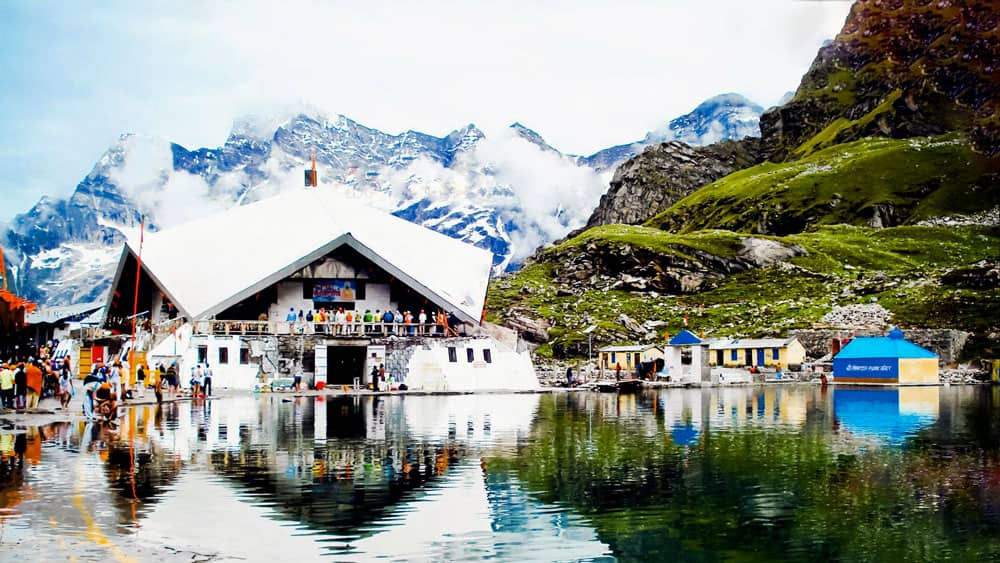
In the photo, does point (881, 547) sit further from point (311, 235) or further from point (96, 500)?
point (311, 235)

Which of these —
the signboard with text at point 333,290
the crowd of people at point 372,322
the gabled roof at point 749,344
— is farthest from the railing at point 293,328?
the gabled roof at point 749,344

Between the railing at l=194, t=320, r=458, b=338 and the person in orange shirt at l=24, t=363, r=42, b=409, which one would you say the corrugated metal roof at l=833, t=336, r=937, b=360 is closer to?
the railing at l=194, t=320, r=458, b=338

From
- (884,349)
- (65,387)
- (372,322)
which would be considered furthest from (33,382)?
(884,349)

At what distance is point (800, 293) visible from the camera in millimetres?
126562

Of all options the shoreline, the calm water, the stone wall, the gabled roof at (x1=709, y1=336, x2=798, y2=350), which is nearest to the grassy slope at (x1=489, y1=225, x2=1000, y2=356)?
the stone wall

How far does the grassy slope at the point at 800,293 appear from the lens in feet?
354

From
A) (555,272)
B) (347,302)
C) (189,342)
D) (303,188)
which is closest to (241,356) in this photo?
(189,342)

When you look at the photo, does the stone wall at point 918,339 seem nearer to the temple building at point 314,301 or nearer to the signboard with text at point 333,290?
the temple building at point 314,301

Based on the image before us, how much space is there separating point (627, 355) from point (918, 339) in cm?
Answer: 2842

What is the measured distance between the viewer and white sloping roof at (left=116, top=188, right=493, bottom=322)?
57.2 m

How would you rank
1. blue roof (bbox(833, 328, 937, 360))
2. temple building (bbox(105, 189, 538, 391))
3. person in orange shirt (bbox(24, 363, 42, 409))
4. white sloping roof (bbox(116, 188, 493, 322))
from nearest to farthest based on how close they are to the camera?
person in orange shirt (bbox(24, 363, 42, 409)) < temple building (bbox(105, 189, 538, 391)) < white sloping roof (bbox(116, 188, 493, 322)) < blue roof (bbox(833, 328, 937, 360))

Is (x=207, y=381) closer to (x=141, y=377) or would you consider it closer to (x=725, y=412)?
(x=141, y=377)

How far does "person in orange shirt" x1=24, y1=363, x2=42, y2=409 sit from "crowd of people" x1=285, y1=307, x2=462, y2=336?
67.2 ft

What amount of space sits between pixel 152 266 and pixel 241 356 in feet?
35.2
